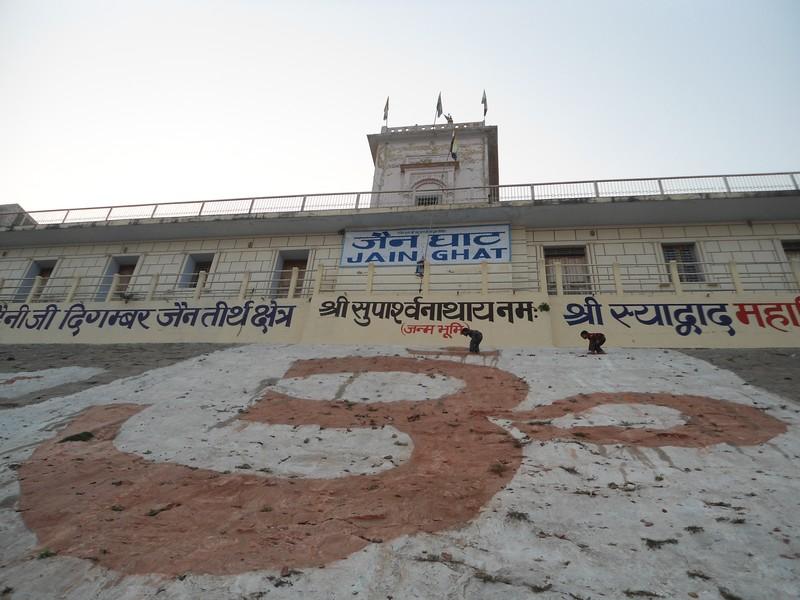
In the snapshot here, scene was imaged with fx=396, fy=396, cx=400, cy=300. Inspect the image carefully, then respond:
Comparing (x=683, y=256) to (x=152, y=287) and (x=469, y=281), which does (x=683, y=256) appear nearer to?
(x=469, y=281)

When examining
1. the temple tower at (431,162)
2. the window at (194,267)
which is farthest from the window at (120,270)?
the temple tower at (431,162)

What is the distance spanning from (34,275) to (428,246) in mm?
15826

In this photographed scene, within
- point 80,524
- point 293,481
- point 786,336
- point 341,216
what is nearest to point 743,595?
point 293,481

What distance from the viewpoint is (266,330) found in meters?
10.6

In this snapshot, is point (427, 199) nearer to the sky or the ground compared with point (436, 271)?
nearer to the sky

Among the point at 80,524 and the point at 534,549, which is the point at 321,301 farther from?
the point at 534,549

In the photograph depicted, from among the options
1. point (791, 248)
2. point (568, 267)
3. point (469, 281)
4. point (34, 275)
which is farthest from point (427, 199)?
point (34, 275)

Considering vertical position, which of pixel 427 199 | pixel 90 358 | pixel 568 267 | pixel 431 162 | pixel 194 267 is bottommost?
pixel 90 358

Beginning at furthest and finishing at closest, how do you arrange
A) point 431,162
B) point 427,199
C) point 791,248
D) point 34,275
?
point 431,162
point 427,199
point 34,275
point 791,248

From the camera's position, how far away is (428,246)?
42.3 ft

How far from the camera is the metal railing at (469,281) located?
1049 cm

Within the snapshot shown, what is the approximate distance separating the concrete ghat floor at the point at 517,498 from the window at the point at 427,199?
11.3 meters

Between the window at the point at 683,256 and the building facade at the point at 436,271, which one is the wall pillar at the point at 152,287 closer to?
the building facade at the point at 436,271

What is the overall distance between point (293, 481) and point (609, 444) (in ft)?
10.9
